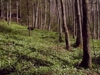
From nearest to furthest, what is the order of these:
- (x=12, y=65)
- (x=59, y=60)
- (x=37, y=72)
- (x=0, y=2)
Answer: (x=37, y=72), (x=12, y=65), (x=59, y=60), (x=0, y=2)

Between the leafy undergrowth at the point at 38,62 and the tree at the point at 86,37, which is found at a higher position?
the tree at the point at 86,37

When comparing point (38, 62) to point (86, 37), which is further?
point (38, 62)

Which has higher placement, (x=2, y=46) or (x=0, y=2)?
(x=0, y=2)

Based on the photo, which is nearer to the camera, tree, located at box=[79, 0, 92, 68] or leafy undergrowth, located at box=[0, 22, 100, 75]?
leafy undergrowth, located at box=[0, 22, 100, 75]

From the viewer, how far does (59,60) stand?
16969 mm

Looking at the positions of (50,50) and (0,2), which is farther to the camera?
(0,2)

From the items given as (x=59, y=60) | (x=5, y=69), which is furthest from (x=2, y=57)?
(x=59, y=60)

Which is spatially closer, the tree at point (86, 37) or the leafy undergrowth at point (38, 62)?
the leafy undergrowth at point (38, 62)

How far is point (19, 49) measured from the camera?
750 inches

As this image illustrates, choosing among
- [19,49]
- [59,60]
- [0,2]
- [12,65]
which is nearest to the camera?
[12,65]

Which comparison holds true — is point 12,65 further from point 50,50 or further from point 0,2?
point 0,2

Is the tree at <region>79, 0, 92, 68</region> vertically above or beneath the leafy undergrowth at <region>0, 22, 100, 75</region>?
above

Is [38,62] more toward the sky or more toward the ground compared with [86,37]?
more toward the ground

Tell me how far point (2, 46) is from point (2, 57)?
131 inches
